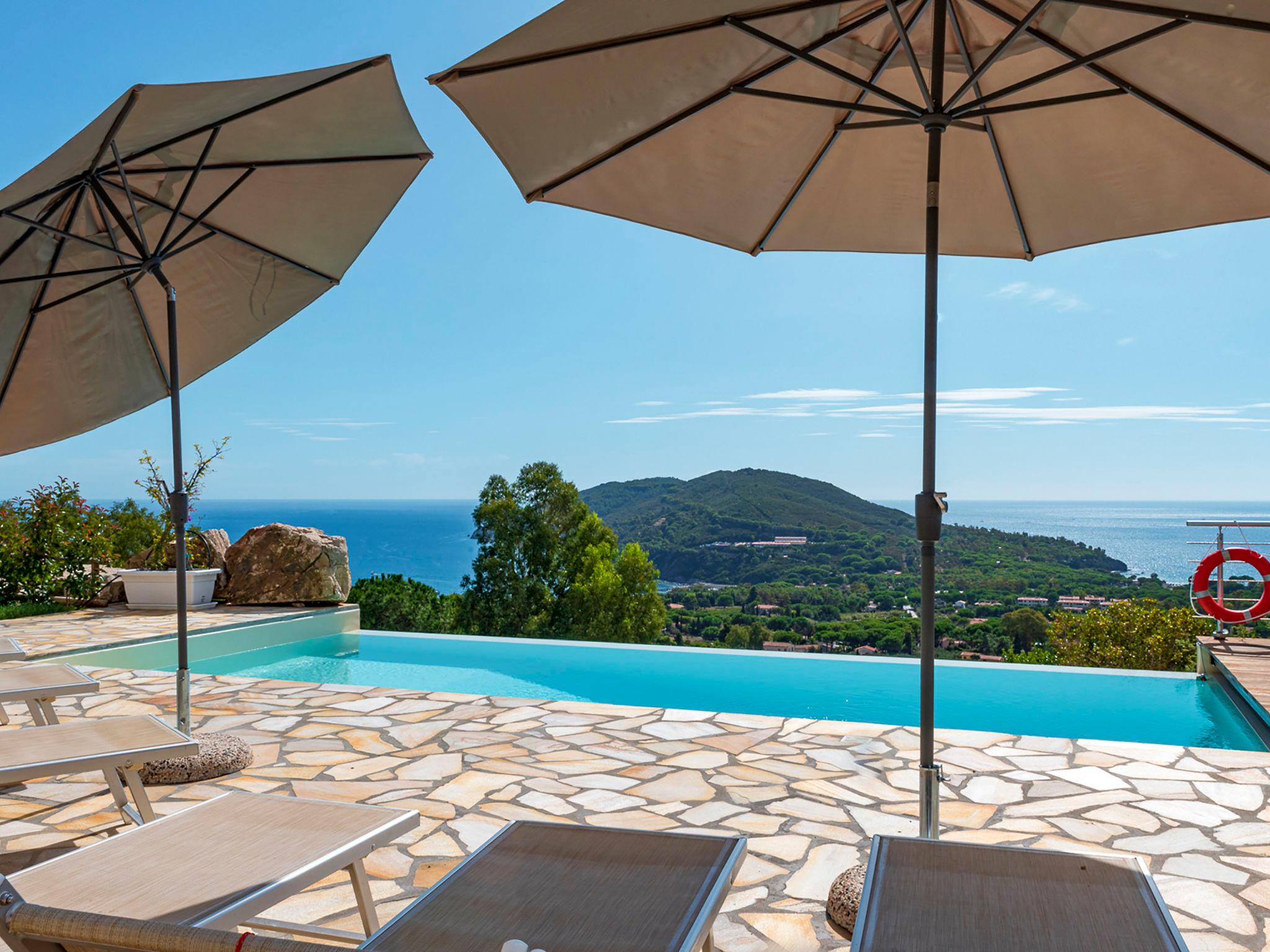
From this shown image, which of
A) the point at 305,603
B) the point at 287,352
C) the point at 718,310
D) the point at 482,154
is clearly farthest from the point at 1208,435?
the point at 287,352

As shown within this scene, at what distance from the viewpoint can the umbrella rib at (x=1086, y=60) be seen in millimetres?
1966

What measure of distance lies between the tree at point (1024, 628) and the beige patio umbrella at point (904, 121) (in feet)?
27.9

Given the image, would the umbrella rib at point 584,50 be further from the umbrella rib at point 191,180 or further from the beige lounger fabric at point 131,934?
the beige lounger fabric at point 131,934

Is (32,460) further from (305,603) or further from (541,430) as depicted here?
(305,603)

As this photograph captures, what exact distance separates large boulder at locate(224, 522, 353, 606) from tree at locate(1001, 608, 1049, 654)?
297 inches

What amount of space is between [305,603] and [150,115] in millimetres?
7179

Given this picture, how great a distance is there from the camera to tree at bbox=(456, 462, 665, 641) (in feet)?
38.3

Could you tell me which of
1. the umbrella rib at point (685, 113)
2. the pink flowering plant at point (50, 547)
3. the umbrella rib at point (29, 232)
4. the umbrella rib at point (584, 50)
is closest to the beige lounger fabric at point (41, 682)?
the umbrella rib at point (29, 232)

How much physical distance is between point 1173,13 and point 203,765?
13.1ft

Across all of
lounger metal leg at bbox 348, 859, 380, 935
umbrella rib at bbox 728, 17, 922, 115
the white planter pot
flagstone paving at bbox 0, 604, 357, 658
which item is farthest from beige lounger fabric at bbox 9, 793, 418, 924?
the white planter pot

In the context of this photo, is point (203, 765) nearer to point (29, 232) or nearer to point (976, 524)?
point (29, 232)

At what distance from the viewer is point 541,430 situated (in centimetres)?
4156

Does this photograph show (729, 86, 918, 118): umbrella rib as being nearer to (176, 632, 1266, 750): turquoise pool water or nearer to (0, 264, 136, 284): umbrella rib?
(0, 264, 136, 284): umbrella rib

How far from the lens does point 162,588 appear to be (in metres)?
9.14
